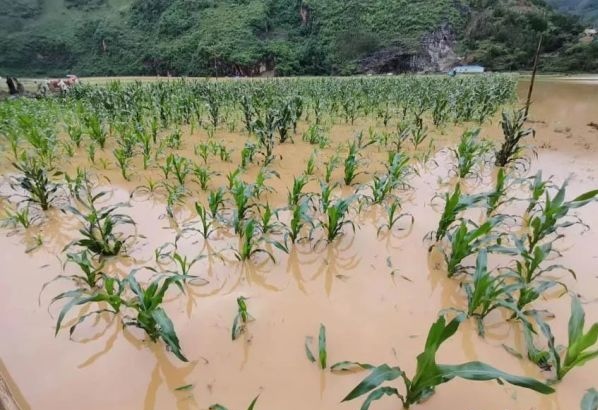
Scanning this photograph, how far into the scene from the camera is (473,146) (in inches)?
207

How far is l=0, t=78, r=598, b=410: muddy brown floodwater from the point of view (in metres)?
1.75

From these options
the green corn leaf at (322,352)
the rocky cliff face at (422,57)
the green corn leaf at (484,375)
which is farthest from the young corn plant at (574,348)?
the rocky cliff face at (422,57)

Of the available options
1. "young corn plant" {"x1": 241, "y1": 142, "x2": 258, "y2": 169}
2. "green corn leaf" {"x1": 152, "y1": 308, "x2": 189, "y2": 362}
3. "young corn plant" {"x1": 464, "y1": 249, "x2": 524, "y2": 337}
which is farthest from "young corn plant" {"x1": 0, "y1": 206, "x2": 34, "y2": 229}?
"young corn plant" {"x1": 464, "y1": 249, "x2": 524, "y2": 337}

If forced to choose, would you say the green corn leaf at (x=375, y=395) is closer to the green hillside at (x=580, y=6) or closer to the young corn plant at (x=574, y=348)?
the young corn plant at (x=574, y=348)

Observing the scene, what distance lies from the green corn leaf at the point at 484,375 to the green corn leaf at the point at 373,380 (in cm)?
20

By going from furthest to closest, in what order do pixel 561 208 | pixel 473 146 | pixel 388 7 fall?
pixel 388 7, pixel 473 146, pixel 561 208

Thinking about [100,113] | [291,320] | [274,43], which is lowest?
[291,320]

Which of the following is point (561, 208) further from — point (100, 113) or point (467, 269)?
point (100, 113)

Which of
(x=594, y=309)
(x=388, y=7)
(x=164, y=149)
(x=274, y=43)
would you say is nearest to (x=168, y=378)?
(x=594, y=309)

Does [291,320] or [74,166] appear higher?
[74,166]

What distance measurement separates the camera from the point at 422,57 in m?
58.6

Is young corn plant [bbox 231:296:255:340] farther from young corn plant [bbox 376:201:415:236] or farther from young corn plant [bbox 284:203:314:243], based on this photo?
young corn plant [bbox 376:201:415:236]

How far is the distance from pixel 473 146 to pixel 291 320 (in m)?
4.35

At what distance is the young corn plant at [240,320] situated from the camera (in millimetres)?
2123
